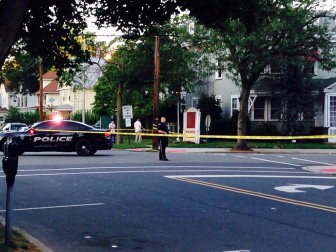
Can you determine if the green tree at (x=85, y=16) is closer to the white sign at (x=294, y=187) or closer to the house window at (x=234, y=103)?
the white sign at (x=294, y=187)

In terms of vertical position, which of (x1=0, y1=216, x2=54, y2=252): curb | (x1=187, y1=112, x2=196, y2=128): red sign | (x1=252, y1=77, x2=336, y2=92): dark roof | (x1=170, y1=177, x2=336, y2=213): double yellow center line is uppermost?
(x1=252, y1=77, x2=336, y2=92): dark roof

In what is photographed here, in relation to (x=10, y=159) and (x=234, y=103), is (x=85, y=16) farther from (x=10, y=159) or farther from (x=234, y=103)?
(x=234, y=103)

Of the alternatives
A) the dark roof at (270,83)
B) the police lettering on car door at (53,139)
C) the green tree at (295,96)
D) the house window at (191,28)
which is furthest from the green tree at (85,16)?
the dark roof at (270,83)

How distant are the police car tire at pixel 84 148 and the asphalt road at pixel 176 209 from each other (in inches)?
302

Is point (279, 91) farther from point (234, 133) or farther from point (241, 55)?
point (241, 55)

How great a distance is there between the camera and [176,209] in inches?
498

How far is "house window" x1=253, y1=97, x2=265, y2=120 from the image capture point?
47.5 meters

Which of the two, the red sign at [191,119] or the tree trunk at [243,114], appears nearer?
the tree trunk at [243,114]

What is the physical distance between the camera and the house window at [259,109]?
156ft

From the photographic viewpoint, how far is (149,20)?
14.2 metres

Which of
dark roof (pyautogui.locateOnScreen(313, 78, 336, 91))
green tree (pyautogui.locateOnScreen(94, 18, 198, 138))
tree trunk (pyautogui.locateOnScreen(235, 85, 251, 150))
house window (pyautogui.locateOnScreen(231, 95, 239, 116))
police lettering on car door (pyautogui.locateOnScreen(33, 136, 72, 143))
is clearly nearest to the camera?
police lettering on car door (pyautogui.locateOnScreen(33, 136, 72, 143))

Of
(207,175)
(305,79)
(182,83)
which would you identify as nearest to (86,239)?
(207,175)

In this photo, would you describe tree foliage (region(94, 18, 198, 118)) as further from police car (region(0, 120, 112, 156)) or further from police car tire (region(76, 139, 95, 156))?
police car tire (region(76, 139, 95, 156))

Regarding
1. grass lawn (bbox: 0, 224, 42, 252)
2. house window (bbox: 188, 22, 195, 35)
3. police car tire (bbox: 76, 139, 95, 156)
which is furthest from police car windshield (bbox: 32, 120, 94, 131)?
grass lawn (bbox: 0, 224, 42, 252)
